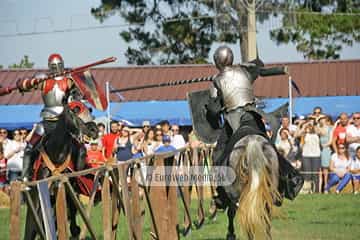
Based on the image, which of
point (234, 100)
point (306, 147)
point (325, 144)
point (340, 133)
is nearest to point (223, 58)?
point (234, 100)

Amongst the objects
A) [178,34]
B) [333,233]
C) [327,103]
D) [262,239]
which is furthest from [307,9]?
[262,239]

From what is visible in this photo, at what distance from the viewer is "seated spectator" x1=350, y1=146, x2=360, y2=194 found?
1667 cm

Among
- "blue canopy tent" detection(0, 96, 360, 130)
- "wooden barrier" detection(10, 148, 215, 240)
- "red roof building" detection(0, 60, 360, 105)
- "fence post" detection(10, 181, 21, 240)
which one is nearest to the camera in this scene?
"fence post" detection(10, 181, 21, 240)

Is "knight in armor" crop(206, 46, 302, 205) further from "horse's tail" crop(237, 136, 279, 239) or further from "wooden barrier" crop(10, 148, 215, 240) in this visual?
"wooden barrier" crop(10, 148, 215, 240)

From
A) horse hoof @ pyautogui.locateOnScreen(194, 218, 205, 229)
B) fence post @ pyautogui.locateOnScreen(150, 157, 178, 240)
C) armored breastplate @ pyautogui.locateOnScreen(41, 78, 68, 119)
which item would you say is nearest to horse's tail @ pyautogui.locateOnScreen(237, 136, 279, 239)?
fence post @ pyautogui.locateOnScreen(150, 157, 178, 240)

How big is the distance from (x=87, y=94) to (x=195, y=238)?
7.61 feet

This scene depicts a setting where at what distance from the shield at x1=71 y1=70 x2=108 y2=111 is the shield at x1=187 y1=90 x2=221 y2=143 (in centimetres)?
127

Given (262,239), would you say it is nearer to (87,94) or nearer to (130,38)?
(87,94)

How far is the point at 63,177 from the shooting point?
6.82m

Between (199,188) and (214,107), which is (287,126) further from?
(214,107)

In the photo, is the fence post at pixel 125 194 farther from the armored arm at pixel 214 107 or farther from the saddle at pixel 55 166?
the saddle at pixel 55 166

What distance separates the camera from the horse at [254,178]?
8.60 metres


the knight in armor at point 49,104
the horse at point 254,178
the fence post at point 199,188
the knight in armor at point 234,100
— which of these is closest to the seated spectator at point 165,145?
the fence post at point 199,188

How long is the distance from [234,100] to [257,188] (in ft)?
4.26
